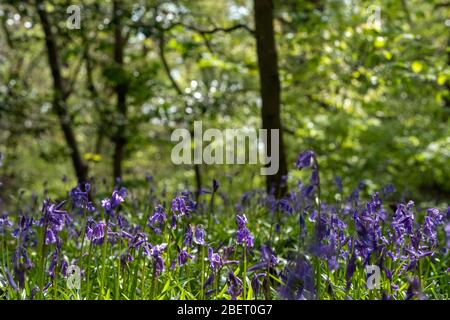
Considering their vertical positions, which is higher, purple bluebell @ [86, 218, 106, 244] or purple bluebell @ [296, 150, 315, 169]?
purple bluebell @ [296, 150, 315, 169]

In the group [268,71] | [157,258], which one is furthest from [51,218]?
[268,71]

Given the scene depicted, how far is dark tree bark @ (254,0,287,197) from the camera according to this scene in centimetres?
673

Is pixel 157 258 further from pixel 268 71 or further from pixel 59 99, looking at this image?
pixel 59 99

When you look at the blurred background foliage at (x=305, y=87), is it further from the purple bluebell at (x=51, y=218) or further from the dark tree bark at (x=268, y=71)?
the purple bluebell at (x=51, y=218)

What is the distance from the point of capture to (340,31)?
8.64 metres

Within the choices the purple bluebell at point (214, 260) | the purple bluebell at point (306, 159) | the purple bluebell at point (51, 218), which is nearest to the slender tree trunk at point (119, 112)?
the purple bluebell at point (51, 218)

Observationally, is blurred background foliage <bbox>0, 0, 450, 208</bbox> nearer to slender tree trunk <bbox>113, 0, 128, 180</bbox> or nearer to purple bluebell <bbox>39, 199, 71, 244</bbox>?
slender tree trunk <bbox>113, 0, 128, 180</bbox>

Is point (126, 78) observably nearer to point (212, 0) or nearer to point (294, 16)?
point (294, 16)

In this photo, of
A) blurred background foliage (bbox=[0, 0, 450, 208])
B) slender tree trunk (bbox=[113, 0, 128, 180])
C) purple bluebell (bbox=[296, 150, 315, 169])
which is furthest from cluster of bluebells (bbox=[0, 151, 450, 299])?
slender tree trunk (bbox=[113, 0, 128, 180])

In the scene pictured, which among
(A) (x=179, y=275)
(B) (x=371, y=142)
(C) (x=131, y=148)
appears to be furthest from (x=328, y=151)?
(A) (x=179, y=275)

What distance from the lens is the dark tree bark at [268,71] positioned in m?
6.73

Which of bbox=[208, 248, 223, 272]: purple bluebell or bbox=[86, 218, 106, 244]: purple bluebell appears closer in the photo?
bbox=[208, 248, 223, 272]: purple bluebell

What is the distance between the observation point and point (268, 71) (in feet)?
22.2
